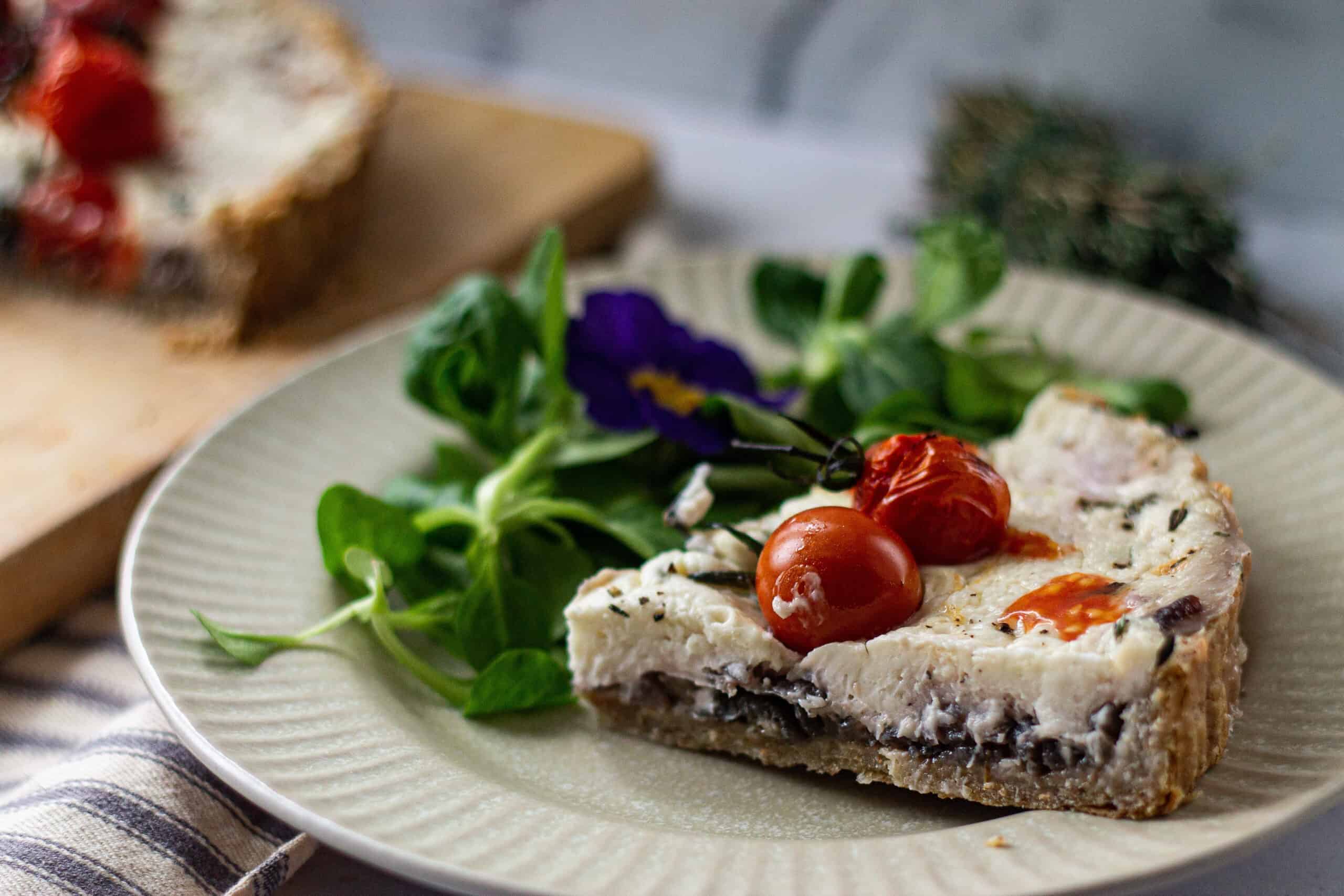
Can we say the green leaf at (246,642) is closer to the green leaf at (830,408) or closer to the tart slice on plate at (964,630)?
the tart slice on plate at (964,630)

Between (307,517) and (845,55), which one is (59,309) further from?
(845,55)

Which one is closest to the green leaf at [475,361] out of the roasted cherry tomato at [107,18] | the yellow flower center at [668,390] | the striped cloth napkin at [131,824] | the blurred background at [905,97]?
the yellow flower center at [668,390]

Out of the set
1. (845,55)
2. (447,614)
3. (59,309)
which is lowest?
(59,309)

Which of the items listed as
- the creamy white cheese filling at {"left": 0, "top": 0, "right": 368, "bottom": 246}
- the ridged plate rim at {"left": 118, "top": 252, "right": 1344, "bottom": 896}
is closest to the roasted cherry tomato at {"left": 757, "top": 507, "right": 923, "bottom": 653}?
the ridged plate rim at {"left": 118, "top": 252, "right": 1344, "bottom": 896}

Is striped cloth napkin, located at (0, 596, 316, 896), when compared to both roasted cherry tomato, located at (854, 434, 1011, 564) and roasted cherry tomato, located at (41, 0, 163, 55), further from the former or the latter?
roasted cherry tomato, located at (41, 0, 163, 55)

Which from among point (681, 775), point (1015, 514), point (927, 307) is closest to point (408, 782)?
point (681, 775)

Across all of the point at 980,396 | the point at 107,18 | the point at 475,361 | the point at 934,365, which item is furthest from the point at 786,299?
the point at 107,18
